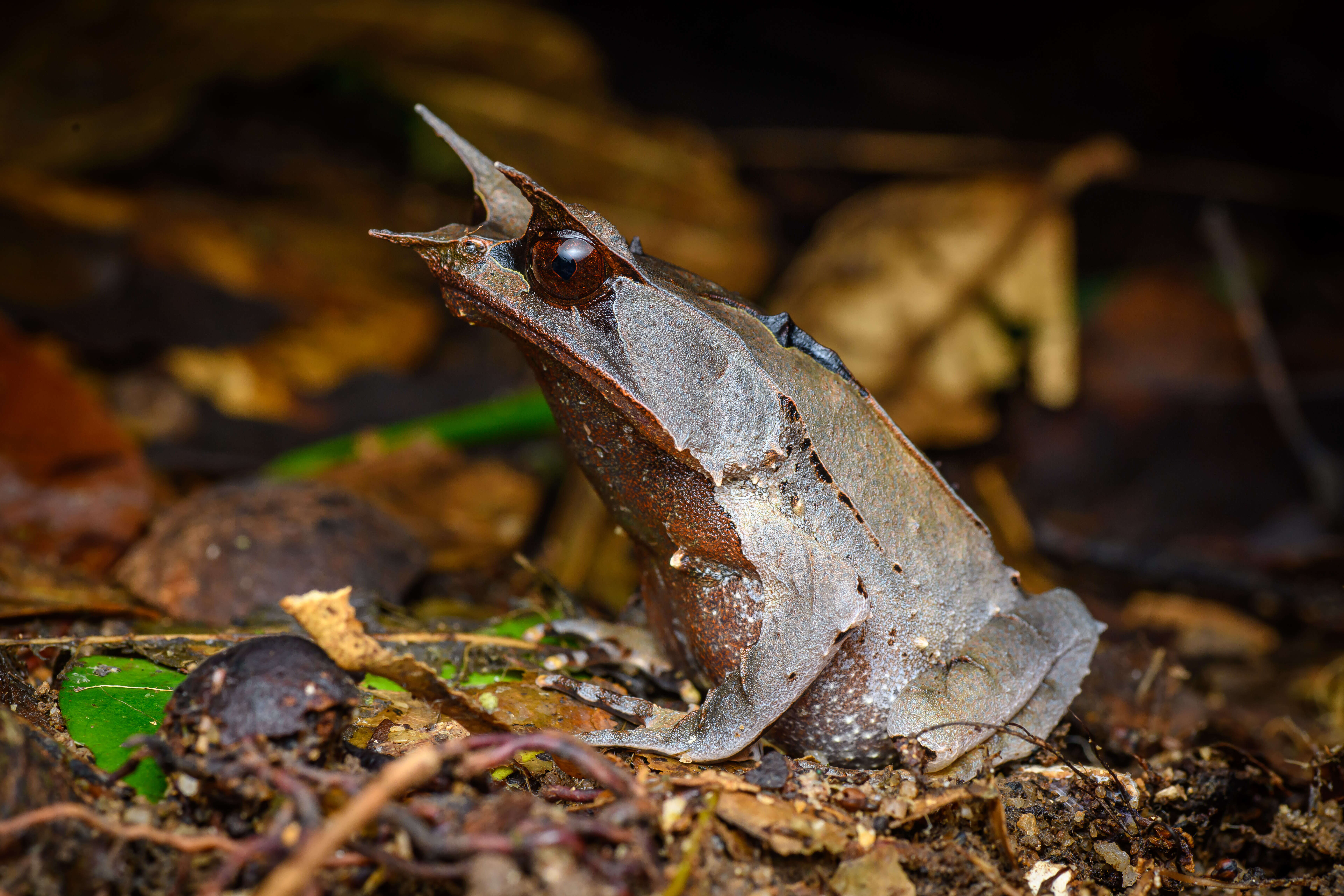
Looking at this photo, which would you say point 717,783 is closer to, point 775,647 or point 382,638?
point 775,647

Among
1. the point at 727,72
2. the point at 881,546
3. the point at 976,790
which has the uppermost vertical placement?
the point at 727,72

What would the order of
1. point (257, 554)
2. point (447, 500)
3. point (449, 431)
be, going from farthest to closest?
point (449, 431) < point (447, 500) < point (257, 554)

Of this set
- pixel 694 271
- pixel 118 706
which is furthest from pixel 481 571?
pixel 118 706

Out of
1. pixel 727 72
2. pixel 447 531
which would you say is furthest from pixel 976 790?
pixel 727 72

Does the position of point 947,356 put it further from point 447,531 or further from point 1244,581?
point 447,531

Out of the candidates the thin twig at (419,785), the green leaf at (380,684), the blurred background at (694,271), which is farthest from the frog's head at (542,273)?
the blurred background at (694,271)

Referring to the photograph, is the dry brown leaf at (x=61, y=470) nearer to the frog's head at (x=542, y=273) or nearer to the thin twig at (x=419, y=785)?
the frog's head at (x=542, y=273)

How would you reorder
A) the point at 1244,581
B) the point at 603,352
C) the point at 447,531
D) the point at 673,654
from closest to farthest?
the point at 603,352 → the point at 673,654 → the point at 447,531 → the point at 1244,581
